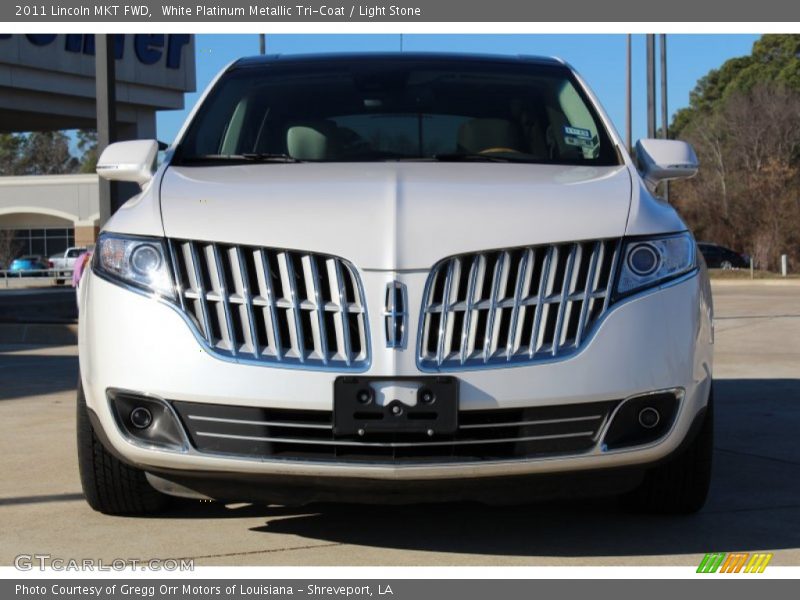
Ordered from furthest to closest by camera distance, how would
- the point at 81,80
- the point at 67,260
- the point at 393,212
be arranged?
the point at 67,260 < the point at 81,80 < the point at 393,212

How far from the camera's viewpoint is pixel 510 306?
420 cm

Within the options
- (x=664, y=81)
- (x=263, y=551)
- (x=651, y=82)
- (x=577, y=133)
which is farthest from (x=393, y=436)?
(x=664, y=81)

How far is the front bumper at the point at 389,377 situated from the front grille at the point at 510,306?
5 centimetres

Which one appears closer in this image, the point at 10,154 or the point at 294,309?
the point at 294,309

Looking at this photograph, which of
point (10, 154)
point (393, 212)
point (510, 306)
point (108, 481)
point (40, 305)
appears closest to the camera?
point (510, 306)

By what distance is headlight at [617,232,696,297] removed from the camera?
4352 millimetres

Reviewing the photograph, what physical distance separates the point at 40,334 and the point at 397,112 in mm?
10036

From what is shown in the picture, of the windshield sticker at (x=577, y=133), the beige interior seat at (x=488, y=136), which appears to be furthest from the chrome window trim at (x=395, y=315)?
the windshield sticker at (x=577, y=133)

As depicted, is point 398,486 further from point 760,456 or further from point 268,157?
point 760,456

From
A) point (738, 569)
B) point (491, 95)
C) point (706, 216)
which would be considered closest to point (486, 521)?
point (738, 569)

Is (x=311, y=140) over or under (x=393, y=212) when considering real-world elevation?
over

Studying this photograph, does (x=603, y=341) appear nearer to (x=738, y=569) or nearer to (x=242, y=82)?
(x=738, y=569)

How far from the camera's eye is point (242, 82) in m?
5.96

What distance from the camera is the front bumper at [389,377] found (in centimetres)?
412
